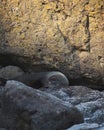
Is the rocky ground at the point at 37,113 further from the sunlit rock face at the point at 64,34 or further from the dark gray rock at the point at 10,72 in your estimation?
the dark gray rock at the point at 10,72

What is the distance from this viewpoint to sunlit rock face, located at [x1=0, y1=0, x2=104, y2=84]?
22.7ft

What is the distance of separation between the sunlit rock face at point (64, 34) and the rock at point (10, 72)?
29 cm

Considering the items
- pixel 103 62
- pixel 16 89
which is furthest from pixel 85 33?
pixel 16 89

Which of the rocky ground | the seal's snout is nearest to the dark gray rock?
the seal's snout

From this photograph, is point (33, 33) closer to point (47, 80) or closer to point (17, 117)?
point (47, 80)

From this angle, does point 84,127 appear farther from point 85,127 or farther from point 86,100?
point 86,100

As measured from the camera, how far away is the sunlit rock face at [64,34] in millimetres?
6934

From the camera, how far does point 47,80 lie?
6633 mm

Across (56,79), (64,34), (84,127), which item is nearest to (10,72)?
(56,79)

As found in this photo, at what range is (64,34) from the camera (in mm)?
6992

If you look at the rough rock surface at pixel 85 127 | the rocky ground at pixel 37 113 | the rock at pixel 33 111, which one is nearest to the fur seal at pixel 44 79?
the rocky ground at pixel 37 113

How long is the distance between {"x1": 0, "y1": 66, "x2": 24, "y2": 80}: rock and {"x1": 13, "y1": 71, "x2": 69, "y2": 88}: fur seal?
0.63ft

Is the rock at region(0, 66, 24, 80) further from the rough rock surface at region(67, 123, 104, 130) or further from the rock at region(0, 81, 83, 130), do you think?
the rough rock surface at region(67, 123, 104, 130)

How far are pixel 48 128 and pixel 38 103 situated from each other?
287 millimetres
